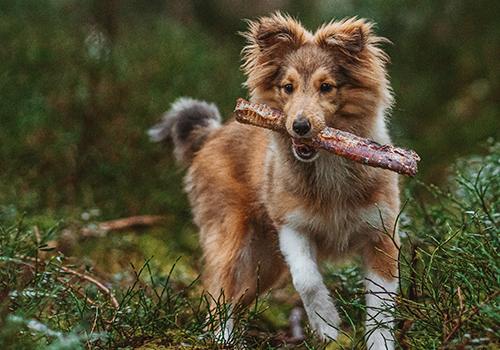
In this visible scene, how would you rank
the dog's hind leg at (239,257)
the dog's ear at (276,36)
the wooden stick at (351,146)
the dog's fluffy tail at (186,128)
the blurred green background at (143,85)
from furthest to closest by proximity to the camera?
the blurred green background at (143,85) < the dog's fluffy tail at (186,128) < the dog's hind leg at (239,257) < the dog's ear at (276,36) < the wooden stick at (351,146)

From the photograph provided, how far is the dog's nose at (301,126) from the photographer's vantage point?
280 centimetres

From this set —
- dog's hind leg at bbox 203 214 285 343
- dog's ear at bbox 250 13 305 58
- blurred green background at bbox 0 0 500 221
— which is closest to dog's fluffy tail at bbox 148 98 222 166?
dog's hind leg at bbox 203 214 285 343

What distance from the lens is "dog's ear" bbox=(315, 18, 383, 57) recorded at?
3.16 meters

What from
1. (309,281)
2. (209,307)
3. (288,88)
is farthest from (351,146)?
(209,307)

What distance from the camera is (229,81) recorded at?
785cm

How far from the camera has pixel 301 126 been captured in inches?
110

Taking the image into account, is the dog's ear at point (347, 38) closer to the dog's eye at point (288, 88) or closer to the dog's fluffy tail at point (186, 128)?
the dog's eye at point (288, 88)

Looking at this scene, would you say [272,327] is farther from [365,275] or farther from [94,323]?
[94,323]

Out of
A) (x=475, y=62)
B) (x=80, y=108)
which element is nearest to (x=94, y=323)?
(x=80, y=108)

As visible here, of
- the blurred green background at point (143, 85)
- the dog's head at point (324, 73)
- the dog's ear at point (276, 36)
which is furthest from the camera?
the blurred green background at point (143, 85)

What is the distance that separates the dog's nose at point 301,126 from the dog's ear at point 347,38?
2.17 feet

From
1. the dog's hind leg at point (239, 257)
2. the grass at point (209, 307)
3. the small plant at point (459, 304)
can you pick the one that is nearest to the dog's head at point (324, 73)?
the grass at point (209, 307)

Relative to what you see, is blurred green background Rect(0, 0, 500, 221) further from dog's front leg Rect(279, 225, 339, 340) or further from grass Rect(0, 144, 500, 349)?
grass Rect(0, 144, 500, 349)

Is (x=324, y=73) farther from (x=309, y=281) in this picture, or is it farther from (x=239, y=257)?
(x=239, y=257)
